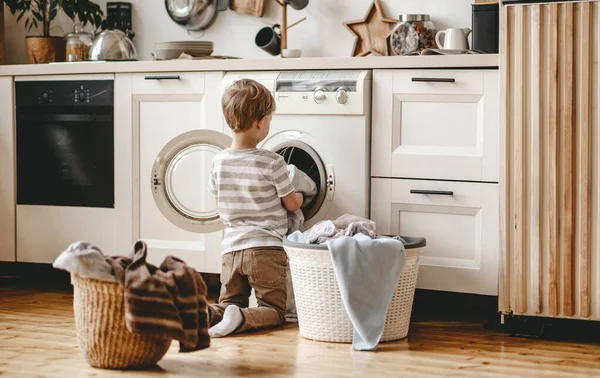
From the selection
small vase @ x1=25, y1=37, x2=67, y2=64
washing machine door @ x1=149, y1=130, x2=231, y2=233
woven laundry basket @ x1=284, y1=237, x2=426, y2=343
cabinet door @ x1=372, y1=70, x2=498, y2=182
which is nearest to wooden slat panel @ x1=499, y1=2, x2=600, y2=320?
cabinet door @ x1=372, y1=70, x2=498, y2=182

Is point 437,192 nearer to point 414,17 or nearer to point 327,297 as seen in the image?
point 327,297

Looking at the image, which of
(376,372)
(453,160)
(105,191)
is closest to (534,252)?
(453,160)

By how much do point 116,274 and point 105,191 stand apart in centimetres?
123

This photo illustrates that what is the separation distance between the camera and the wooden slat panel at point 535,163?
8.62 ft

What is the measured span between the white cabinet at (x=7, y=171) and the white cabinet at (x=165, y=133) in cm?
52

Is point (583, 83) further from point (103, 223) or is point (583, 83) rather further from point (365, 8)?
point (103, 223)

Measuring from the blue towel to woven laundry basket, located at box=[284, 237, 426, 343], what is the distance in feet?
0.20

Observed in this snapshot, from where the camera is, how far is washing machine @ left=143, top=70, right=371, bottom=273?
9.68 ft

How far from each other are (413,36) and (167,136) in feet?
3.17

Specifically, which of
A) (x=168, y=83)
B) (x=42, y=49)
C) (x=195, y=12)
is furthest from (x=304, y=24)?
(x=42, y=49)

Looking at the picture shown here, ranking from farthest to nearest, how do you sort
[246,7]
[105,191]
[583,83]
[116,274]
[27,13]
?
[27,13], [246,7], [105,191], [583,83], [116,274]

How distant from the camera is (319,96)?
9.72ft

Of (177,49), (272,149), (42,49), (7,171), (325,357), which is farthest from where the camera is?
(42,49)

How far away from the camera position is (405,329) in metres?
2.69
